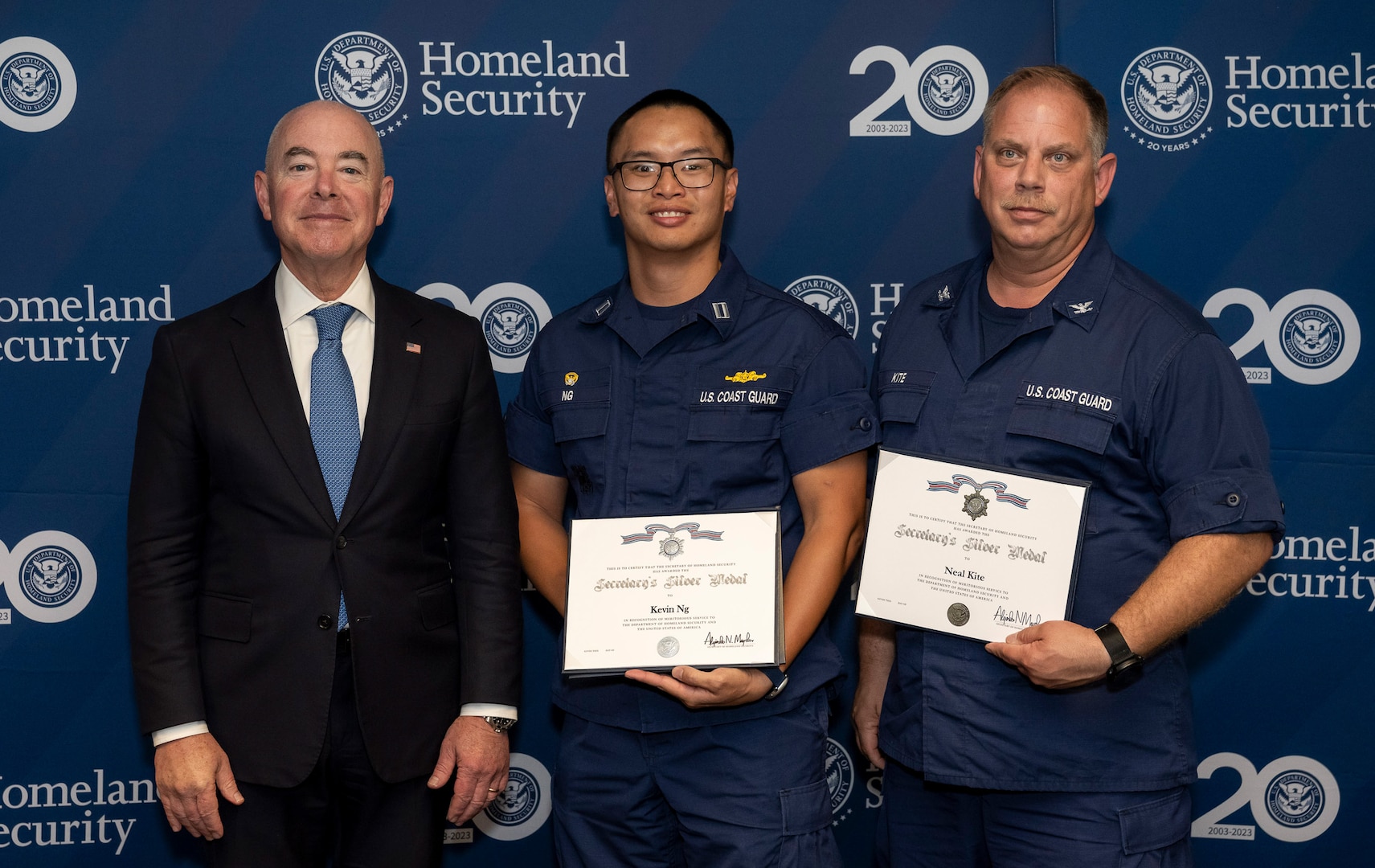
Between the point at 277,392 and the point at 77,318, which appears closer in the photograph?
the point at 277,392

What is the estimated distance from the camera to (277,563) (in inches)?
83.4

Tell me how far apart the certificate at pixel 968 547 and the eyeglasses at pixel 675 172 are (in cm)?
76

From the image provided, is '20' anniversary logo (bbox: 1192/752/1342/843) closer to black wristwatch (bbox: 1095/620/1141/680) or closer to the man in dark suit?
black wristwatch (bbox: 1095/620/1141/680)

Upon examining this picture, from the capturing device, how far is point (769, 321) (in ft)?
7.91

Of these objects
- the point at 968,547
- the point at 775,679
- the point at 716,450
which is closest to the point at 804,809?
the point at 775,679

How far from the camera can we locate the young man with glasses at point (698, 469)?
2256 millimetres

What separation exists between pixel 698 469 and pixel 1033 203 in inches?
35.3

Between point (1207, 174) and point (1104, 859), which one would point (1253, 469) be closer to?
point (1104, 859)

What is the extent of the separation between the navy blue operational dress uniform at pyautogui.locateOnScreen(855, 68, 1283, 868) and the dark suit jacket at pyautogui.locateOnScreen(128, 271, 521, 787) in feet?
3.26

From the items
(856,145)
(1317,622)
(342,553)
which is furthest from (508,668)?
(1317,622)

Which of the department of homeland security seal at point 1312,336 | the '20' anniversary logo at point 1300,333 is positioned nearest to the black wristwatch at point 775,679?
the '20' anniversary logo at point 1300,333

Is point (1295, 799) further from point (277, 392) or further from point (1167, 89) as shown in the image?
point (277, 392)

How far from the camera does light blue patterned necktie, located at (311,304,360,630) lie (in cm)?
216

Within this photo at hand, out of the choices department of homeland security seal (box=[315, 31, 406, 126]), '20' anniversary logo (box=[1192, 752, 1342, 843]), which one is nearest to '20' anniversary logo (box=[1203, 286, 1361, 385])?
'20' anniversary logo (box=[1192, 752, 1342, 843])
